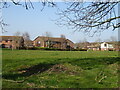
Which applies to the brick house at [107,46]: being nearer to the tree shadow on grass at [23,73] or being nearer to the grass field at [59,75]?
the grass field at [59,75]

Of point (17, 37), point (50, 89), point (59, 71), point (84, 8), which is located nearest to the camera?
point (50, 89)

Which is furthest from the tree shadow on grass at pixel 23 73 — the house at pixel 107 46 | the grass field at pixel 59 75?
the house at pixel 107 46

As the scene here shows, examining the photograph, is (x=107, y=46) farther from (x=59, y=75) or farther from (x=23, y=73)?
(x=23, y=73)

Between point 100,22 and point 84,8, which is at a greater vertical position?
point 84,8

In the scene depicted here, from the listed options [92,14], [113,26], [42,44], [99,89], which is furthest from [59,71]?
[42,44]

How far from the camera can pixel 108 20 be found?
9.52 meters

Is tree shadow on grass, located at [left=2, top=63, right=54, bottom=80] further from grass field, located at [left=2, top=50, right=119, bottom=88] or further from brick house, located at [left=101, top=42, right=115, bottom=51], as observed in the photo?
brick house, located at [left=101, top=42, right=115, bottom=51]

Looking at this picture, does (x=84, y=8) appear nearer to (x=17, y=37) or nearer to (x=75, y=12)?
(x=75, y=12)

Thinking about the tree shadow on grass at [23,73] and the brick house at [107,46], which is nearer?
the tree shadow on grass at [23,73]

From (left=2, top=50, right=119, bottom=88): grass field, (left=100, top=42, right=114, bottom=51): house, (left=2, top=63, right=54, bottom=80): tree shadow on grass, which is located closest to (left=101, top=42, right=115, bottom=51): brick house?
(left=100, top=42, right=114, bottom=51): house

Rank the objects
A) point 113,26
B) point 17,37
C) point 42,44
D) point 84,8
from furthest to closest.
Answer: point 42,44 < point 17,37 < point 113,26 < point 84,8

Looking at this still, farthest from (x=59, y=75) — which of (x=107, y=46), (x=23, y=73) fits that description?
(x=107, y=46)

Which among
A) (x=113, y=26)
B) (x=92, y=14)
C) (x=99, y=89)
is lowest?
(x=99, y=89)

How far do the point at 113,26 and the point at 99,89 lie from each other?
5594 mm
